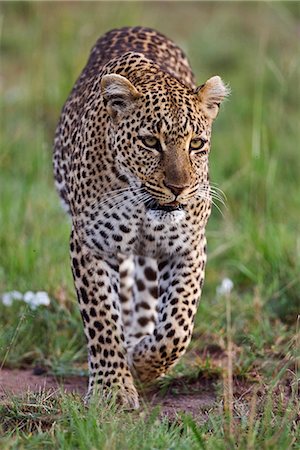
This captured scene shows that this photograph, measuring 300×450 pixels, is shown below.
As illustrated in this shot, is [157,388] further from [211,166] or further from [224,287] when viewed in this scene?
[211,166]

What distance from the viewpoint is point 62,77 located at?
432 inches

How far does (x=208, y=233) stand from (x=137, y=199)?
9.02 ft

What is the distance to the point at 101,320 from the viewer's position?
6.22m

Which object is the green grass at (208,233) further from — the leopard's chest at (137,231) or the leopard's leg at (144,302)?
the leopard's chest at (137,231)

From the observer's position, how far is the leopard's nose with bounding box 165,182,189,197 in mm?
5551

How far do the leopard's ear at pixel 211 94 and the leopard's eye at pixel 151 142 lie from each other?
0.39 metres

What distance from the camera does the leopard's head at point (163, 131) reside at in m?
5.62

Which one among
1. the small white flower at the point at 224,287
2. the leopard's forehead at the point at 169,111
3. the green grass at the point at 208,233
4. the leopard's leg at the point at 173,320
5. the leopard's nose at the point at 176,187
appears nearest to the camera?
the green grass at the point at 208,233

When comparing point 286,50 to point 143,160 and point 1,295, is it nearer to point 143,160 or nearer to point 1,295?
point 1,295

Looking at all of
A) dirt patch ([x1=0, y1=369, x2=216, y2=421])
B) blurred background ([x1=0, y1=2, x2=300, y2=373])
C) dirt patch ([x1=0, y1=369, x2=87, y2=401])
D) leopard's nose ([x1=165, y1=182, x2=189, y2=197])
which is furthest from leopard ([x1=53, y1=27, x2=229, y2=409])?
blurred background ([x1=0, y1=2, x2=300, y2=373])

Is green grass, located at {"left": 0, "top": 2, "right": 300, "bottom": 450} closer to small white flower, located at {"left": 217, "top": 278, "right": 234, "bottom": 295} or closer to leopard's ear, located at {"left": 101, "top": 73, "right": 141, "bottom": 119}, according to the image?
small white flower, located at {"left": 217, "top": 278, "right": 234, "bottom": 295}

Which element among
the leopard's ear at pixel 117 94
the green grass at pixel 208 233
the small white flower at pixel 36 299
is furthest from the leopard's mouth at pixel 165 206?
the small white flower at pixel 36 299

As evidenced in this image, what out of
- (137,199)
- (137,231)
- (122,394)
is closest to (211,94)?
(137,199)

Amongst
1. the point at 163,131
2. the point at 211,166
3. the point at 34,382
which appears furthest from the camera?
the point at 211,166
